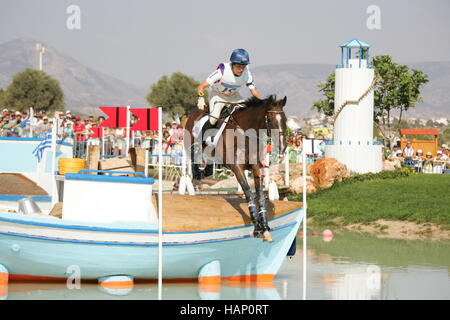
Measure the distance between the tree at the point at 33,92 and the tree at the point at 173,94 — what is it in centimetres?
1189

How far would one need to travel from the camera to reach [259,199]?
15602 mm

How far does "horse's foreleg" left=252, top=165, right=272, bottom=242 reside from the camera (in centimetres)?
1556

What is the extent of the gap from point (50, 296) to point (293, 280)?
4.94 meters

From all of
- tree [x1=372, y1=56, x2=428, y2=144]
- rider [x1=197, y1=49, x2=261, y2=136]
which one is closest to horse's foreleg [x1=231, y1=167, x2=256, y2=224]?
rider [x1=197, y1=49, x2=261, y2=136]

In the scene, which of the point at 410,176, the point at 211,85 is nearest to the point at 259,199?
the point at 211,85

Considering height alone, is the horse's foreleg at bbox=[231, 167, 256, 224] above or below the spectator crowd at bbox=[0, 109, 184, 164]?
below

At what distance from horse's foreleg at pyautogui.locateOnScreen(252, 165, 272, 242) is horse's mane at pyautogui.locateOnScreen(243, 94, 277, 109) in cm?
111

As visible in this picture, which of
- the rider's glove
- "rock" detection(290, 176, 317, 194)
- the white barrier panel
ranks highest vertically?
the rider's glove

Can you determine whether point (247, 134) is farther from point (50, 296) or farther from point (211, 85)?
point (50, 296)

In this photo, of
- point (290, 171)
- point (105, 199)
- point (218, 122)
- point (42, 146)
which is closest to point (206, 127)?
point (218, 122)

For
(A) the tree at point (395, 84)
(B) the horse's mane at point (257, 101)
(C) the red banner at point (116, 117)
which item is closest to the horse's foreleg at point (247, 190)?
(B) the horse's mane at point (257, 101)

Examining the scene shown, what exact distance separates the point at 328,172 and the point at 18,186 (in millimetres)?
13799

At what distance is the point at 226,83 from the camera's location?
52.1 feet

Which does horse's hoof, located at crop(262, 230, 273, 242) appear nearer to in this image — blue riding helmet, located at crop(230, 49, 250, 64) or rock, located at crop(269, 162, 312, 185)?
blue riding helmet, located at crop(230, 49, 250, 64)
